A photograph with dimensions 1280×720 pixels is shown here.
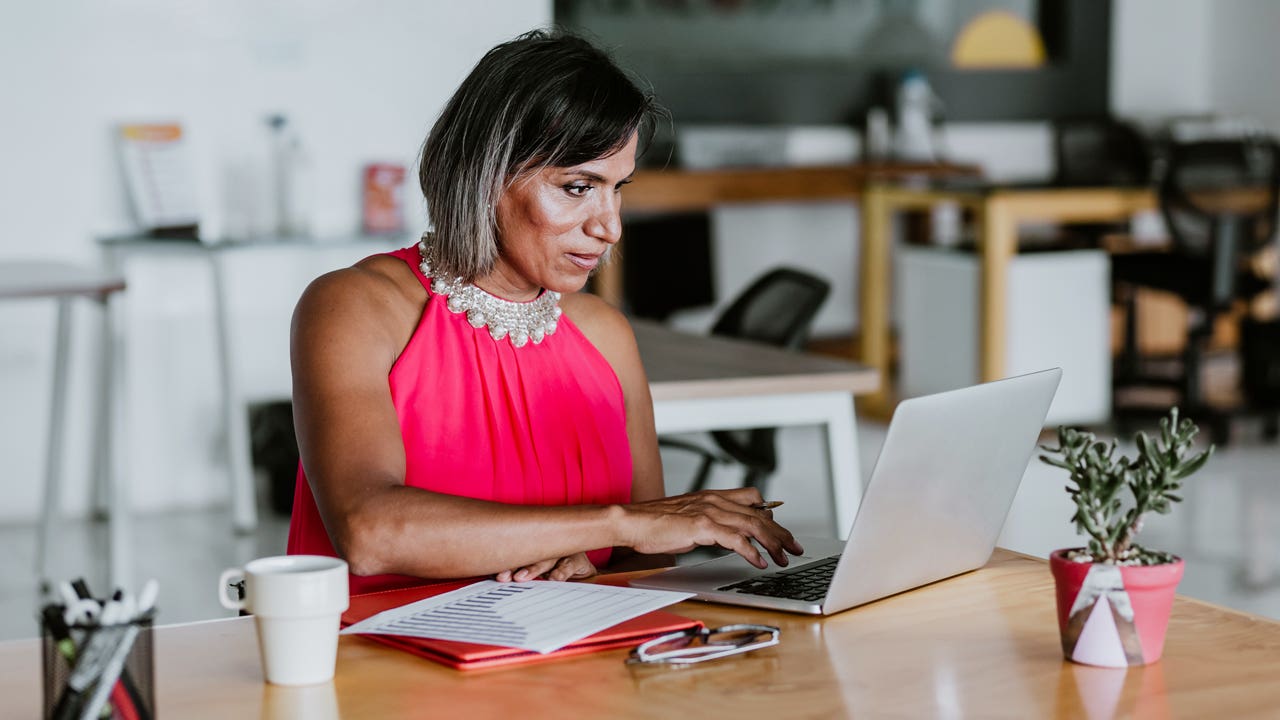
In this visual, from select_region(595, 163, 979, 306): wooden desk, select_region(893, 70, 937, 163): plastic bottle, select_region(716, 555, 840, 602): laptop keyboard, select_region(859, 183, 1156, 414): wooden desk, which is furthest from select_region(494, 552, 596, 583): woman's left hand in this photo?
select_region(893, 70, 937, 163): plastic bottle

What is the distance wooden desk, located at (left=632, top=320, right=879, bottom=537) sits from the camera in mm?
2527

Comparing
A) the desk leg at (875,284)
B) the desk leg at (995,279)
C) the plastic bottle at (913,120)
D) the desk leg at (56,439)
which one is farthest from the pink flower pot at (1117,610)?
the plastic bottle at (913,120)

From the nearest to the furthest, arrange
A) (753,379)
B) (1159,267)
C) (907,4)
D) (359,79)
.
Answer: (753,379), (359,79), (1159,267), (907,4)

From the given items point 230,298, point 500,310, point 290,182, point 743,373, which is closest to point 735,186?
point 290,182

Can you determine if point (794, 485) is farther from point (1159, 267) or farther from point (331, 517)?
point (331, 517)

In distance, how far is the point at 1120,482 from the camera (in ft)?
3.58

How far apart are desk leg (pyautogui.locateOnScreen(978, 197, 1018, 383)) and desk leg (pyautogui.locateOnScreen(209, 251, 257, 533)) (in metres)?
2.61

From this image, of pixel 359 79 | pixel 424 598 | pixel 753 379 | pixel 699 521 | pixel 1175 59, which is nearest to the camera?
pixel 424 598

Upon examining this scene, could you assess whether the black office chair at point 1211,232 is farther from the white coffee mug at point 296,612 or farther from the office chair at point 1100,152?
the white coffee mug at point 296,612

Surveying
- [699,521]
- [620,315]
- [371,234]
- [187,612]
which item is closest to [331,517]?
[699,521]

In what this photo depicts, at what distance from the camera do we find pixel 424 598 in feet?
4.30

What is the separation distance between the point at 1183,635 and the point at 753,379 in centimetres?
137

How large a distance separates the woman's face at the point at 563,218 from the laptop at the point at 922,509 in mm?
410

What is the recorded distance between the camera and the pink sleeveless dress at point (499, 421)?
1.65 meters
